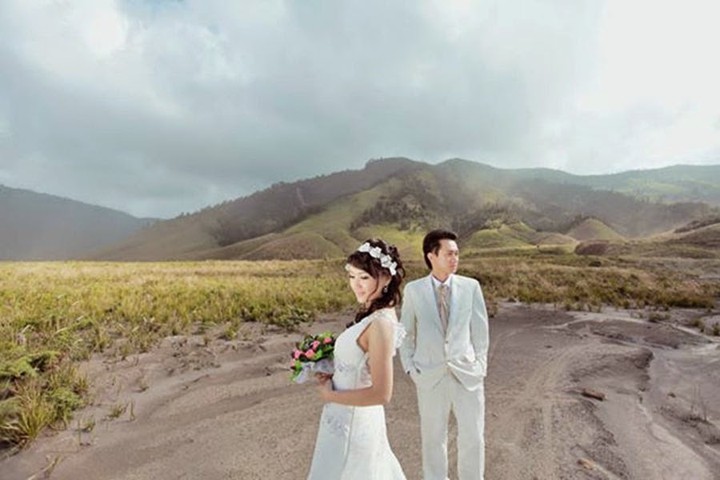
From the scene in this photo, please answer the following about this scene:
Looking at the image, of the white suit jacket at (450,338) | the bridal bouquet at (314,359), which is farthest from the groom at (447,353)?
the bridal bouquet at (314,359)

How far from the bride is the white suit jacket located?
41.6 inches

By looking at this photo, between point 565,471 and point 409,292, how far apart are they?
115 inches

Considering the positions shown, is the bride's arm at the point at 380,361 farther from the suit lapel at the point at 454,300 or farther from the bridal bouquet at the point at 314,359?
the suit lapel at the point at 454,300

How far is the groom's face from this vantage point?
390 centimetres

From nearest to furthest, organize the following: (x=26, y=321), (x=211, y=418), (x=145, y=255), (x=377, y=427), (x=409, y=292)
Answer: (x=377, y=427), (x=409, y=292), (x=211, y=418), (x=26, y=321), (x=145, y=255)

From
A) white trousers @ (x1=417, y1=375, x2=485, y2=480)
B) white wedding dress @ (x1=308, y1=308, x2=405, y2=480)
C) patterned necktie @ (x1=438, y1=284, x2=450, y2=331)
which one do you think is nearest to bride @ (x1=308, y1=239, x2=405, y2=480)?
white wedding dress @ (x1=308, y1=308, x2=405, y2=480)

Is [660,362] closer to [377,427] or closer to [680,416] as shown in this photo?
[680,416]

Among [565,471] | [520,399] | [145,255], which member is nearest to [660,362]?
[520,399]

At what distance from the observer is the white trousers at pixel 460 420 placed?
3.81 metres

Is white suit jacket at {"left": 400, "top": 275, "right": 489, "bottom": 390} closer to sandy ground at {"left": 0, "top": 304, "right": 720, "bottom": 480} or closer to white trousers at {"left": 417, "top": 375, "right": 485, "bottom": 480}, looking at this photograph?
white trousers at {"left": 417, "top": 375, "right": 485, "bottom": 480}

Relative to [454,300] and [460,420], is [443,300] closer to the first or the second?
[454,300]

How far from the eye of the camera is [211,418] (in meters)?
6.49

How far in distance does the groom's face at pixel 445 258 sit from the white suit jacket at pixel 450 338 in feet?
0.37

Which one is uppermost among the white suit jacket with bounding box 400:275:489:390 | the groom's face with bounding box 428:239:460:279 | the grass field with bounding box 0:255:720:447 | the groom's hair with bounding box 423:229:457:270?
the groom's hair with bounding box 423:229:457:270
